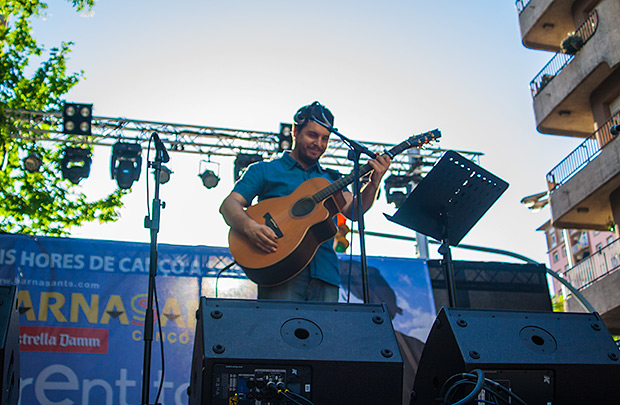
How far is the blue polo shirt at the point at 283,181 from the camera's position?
13.1 feet

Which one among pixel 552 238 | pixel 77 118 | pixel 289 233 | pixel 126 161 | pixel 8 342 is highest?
pixel 552 238

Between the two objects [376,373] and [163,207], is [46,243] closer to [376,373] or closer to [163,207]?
[163,207]

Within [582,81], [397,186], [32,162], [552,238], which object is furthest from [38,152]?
[552,238]

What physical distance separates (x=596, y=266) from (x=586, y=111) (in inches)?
169

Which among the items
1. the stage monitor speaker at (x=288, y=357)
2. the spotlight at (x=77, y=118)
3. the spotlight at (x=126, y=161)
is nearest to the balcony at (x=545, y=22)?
the spotlight at (x=126, y=161)

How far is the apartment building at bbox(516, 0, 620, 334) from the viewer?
51.1 feet

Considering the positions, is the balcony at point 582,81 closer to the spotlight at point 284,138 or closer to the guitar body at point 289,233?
the spotlight at point 284,138

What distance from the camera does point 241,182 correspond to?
4.14 meters

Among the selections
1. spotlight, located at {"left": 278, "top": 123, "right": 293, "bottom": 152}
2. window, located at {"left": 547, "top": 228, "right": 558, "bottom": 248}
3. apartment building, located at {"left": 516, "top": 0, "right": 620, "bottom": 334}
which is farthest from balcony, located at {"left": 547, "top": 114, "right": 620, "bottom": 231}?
window, located at {"left": 547, "top": 228, "right": 558, "bottom": 248}

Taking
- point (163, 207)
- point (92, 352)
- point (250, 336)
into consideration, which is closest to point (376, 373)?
point (250, 336)

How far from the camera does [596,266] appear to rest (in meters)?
17.5

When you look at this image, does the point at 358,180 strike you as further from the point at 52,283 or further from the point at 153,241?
the point at 52,283

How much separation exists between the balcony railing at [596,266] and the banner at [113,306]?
38.7 ft

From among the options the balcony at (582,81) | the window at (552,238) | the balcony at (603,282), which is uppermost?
the window at (552,238)
